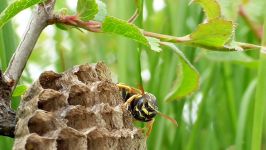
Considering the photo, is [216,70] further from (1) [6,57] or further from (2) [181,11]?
(1) [6,57]

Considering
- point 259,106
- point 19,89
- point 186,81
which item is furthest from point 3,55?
point 259,106

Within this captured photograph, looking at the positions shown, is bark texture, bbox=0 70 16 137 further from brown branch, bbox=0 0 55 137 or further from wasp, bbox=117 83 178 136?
wasp, bbox=117 83 178 136

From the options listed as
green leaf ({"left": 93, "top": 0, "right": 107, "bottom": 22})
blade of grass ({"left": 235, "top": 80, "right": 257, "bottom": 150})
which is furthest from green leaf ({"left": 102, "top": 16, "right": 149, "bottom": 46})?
A: blade of grass ({"left": 235, "top": 80, "right": 257, "bottom": 150})

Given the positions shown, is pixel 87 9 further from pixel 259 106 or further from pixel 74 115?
pixel 259 106

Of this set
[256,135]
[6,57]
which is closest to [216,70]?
[256,135]

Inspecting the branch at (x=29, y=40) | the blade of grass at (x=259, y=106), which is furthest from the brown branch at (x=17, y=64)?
the blade of grass at (x=259, y=106)

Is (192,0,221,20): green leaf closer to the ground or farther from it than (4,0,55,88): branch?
farther from it
